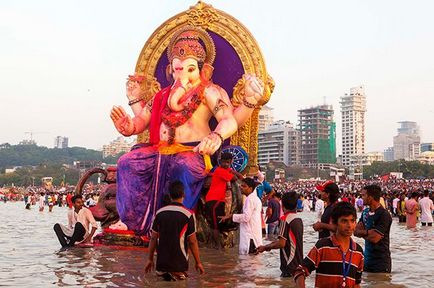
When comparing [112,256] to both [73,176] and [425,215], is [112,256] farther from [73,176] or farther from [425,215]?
[73,176]

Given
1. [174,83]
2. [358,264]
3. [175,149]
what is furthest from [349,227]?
[174,83]

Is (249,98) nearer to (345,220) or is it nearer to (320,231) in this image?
(320,231)

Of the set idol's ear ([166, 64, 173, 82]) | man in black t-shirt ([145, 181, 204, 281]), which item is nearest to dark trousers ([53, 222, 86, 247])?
idol's ear ([166, 64, 173, 82])

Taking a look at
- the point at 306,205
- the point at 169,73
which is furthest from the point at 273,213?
the point at 306,205

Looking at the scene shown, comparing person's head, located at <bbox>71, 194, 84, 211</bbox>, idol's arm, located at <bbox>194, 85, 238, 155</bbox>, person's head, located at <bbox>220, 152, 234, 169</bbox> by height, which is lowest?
person's head, located at <bbox>71, 194, 84, 211</bbox>

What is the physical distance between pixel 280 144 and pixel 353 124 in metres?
33.4

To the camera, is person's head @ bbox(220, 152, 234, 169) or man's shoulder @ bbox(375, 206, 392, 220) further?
person's head @ bbox(220, 152, 234, 169)

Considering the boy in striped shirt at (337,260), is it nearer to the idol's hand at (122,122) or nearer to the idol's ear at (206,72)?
the idol's ear at (206,72)

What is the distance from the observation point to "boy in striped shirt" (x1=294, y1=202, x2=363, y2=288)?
4.32m

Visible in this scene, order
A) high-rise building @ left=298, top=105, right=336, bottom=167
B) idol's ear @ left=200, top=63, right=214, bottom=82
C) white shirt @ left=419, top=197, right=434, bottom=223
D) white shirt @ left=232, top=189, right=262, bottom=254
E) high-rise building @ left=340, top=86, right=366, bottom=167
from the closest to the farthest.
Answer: white shirt @ left=232, top=189, right=262, bottom=254, idol's ear @ left=200, top=63, right=214, bottom=82, white shirt @ left=419, top=197, right=434, bottom=223, high-rise building @ left=298, top=105, right=336, bottom=167, high-rise building @ left=340, top=86, right=366, bottom=167

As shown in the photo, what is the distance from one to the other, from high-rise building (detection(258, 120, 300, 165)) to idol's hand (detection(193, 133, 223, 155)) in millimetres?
128706

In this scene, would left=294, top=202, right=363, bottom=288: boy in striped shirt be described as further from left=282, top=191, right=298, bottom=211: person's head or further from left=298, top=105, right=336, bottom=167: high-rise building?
left=298, top=105, right=336, bottom=167: high-rise building

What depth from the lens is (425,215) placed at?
2023 cm

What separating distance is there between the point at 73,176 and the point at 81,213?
4525 inches
